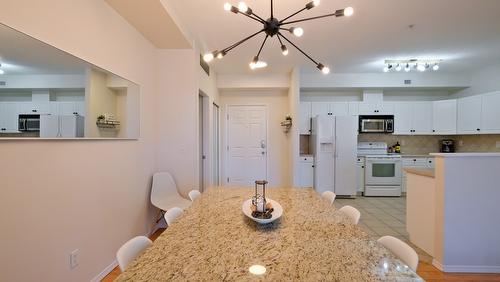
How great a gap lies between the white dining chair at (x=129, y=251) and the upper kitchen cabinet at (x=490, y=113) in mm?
5791

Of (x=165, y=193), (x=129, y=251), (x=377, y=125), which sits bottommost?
(x=165, y=193)

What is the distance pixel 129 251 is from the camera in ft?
3.69

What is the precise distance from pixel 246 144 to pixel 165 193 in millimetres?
2753

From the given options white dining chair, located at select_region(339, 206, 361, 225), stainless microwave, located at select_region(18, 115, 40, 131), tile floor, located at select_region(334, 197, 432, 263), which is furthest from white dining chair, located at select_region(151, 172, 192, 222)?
tile floor, located at select_region(334, 197, 432, 263)

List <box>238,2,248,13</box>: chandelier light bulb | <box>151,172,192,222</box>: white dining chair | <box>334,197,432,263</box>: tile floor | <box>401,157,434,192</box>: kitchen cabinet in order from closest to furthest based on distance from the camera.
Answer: <box>238,2,248,13</box>: chandelier light bulb → <box>151,172,192,222</box>: white dining chair → <box>334,197,432,263</box>: tile floor → <box>401,157,434,192</box>: kitchen cabinet

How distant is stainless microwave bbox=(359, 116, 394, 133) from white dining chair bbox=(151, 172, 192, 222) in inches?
159

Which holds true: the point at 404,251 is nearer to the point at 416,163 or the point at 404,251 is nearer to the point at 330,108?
the point at 330,108

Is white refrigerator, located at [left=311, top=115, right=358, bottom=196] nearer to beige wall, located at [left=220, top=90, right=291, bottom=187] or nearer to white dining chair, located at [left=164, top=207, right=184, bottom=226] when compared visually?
beige wall, located at [left=220, top=90, right=291, bottom=187]

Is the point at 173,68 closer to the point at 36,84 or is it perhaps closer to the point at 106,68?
the point at 106,68

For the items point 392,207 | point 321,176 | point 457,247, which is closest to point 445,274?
point 457,247

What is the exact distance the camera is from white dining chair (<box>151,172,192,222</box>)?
2.85m

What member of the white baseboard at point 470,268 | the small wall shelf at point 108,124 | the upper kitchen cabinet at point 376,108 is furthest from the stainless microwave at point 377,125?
the small wall shelf at point 108,124

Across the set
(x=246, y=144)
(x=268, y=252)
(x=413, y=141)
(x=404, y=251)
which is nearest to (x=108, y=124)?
(x=268, y=252)

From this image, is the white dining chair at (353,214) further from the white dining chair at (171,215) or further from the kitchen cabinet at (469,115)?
the kitchen cabinet at (469,115)
